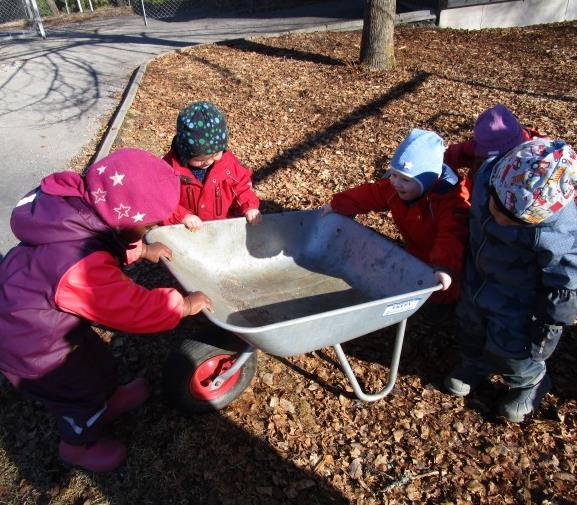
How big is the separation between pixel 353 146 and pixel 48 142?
3.92m

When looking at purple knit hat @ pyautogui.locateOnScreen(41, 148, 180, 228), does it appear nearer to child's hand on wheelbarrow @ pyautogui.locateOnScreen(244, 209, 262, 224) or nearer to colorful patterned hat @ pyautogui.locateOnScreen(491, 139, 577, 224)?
child's hand on wheelbarrow @ pyautogui.locateOnScreen(244, 209, 262, 224)

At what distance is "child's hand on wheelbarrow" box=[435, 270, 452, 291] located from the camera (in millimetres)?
2262

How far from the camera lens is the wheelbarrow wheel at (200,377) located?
2.57 metres

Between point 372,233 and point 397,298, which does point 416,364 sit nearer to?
point 372,233

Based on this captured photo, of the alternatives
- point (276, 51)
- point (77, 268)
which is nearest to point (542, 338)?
point (77, 268)

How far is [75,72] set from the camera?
9.40m

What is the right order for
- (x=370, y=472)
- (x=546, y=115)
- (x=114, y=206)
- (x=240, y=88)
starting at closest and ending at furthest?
(x=114, y=206) → (x=370, y=472) → (x=546, y=115) → (x=240, y=88)

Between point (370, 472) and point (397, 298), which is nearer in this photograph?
point (397, 298)

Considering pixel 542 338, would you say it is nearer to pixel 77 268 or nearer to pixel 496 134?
pixel 496 134

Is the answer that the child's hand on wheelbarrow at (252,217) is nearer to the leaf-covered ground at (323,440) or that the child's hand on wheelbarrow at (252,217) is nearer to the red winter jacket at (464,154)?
the leaf-covered ground at (323,440)

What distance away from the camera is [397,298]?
2.08 meters

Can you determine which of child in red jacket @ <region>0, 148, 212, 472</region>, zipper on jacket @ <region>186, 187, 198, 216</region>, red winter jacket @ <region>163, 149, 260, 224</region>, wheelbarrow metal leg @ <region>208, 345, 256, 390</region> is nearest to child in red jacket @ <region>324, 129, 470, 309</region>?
red winter jacket @ <region>163, 149, 260, 224</region>

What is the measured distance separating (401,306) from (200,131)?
5.24 feet

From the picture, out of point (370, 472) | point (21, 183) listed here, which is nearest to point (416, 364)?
point (370, 472)
